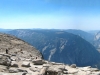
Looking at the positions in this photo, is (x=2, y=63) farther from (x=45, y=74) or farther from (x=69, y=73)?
(x=69, y=73)

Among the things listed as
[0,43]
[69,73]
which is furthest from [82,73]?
[0,43]

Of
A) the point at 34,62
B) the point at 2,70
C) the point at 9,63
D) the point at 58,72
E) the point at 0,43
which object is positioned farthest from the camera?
the point at 0,43

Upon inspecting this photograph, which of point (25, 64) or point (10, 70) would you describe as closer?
point (10, 70)

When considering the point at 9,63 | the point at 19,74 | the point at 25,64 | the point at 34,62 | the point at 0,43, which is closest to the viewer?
the point at 19,74

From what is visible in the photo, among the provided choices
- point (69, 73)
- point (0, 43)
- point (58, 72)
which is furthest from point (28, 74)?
point (0, 43)

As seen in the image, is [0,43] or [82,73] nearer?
[82,73]

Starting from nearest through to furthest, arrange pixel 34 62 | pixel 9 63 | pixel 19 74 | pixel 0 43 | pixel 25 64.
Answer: pixel 19 74 < pixel 9 63 < pixel 25 64 < pixel 34 62 < pixel 0 43

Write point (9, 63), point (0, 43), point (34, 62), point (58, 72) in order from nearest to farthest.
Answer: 1. point (58, 72)
2. point (9, 63)
3. point (34, 62)
4. point (0, 43)

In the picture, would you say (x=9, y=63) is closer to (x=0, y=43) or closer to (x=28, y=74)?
(x=28, y=74)
